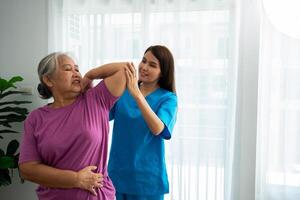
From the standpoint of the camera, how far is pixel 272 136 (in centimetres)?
225

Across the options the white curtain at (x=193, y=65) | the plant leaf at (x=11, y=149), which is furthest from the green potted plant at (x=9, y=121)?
the white curtain at (x=193, y=65)

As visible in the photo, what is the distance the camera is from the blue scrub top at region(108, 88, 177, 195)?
5.32ft

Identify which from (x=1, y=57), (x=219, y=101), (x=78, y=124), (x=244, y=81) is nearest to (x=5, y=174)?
(x=1, y=57)

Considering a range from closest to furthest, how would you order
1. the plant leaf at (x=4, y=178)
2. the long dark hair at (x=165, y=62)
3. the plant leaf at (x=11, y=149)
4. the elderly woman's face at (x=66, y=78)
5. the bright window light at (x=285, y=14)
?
the elderly woman's face at (x=66, y=78)
the long dark hair at (x=165, y=62)
the bright window light at (x=285, y=14)
the plant leaf at (x=4, y=178)
the plant leaf at (x=11, y=149)

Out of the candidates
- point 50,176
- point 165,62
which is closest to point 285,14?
point 165,62

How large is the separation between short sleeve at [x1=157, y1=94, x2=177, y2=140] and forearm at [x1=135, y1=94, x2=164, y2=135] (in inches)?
1.7

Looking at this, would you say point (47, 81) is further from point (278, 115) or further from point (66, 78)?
point (278, 115)

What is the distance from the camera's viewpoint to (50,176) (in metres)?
1.27

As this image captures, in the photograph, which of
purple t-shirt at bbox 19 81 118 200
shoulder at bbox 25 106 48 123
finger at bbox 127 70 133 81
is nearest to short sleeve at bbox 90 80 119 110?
purple t-shirt at bbox 19 81 118 200

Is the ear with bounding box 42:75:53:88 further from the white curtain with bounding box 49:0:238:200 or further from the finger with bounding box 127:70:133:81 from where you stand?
the white curtain with bounding box 49:0:238:200

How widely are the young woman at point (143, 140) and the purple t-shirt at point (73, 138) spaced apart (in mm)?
267

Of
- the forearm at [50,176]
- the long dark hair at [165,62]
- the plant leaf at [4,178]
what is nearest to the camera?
the forearm at [50,176]

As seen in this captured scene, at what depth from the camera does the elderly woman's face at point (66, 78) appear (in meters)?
1.37

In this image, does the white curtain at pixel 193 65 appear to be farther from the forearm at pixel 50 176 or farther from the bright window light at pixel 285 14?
the forearm at pixel 50 176
